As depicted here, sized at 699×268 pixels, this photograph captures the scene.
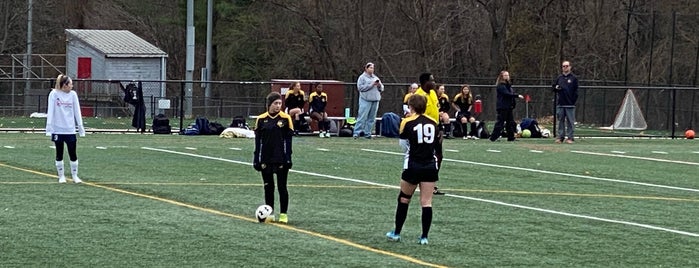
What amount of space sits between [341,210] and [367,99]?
52.0 ft

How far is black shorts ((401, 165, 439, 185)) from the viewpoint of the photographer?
1291 cm

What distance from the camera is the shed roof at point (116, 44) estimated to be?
167 ft

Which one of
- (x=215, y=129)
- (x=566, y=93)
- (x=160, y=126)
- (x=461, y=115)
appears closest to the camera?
(x=566, y=93)

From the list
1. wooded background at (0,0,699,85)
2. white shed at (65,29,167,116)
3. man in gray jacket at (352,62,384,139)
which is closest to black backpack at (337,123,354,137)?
man in gray jacket at (352,62,384,139)

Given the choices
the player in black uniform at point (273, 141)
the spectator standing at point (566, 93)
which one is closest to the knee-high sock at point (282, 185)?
the player in black uniform at point (273, 141)

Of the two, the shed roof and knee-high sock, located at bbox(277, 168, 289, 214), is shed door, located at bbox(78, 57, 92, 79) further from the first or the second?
knee-high sock, located at bbox(277, 168, 289, 214)

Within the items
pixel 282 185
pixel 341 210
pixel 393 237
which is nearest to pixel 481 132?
pixel 341 210

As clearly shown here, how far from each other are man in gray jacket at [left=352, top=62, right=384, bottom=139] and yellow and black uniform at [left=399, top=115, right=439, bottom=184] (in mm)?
18714

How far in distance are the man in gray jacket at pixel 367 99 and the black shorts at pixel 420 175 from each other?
1871cm

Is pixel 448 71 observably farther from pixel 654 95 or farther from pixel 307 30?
pixel 654 95

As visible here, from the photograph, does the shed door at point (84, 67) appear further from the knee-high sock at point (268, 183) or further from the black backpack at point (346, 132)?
the knee-high sock at point (268, 183)

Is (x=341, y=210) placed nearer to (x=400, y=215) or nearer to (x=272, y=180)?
(x=272, y=180)

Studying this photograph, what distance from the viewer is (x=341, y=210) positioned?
53.2 feet

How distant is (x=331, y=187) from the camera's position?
19359 mm
